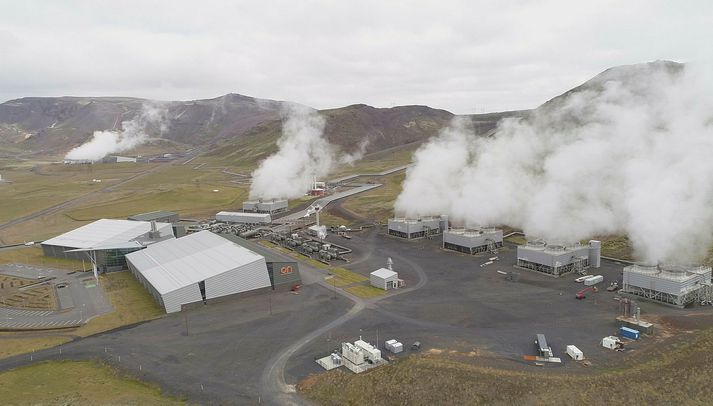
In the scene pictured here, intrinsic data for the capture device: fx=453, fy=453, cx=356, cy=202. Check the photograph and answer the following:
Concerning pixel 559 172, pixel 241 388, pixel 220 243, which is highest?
pixel 559 172

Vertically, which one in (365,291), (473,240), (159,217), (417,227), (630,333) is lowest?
(365,291)

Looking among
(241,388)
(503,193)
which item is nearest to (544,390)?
(241,388)

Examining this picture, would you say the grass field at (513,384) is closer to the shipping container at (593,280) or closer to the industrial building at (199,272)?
the shipping container at (593,280)

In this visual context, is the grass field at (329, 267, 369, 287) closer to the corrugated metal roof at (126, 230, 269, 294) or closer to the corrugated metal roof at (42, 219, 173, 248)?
the corrugated metal roof at (126, 230, 269, 294)

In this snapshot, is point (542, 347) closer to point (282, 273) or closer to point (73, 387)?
point (282, 273)

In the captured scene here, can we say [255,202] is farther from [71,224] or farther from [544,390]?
[544,390]

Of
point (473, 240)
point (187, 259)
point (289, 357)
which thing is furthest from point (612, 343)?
point (187, 259)
